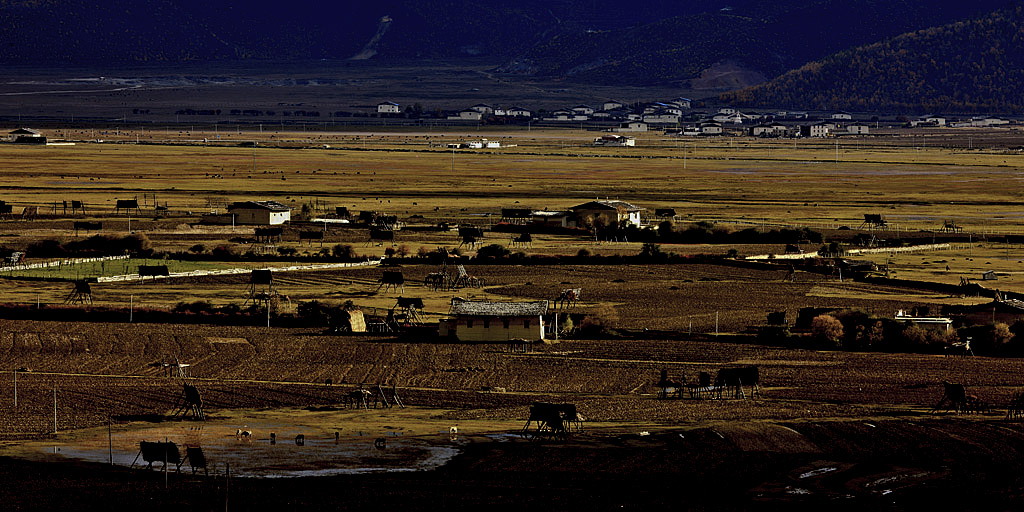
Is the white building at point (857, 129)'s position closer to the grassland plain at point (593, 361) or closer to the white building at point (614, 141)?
the white building at point (614, 141)

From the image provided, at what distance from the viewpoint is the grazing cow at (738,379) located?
31.9m

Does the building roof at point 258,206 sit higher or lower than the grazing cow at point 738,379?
higher

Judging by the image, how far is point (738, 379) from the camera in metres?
31.9

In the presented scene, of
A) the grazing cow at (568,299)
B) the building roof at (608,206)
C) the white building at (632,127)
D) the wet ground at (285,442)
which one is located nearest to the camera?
the wet ground at (285,442)

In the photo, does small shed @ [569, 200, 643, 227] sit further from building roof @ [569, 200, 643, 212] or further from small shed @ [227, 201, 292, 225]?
small shed @ [227, 201, 292, 225]

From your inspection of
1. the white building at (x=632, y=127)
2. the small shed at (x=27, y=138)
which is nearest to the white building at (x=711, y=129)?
the white building at (x=632, y=127)

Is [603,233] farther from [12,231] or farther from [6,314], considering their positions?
[6,314]

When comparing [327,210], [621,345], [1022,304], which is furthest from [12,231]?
[1022,304]

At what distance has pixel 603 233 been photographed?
64.0 metres

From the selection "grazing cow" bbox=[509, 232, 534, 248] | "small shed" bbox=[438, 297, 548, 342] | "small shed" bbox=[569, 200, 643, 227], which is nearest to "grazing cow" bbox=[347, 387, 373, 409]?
"small shed" bbox=[438, 297, 548, 342]

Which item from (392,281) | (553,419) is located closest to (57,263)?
(392,281)

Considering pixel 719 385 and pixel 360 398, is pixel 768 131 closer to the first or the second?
pixel 719 385

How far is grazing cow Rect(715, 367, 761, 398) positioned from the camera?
31891mm

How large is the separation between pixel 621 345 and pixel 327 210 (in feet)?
121
